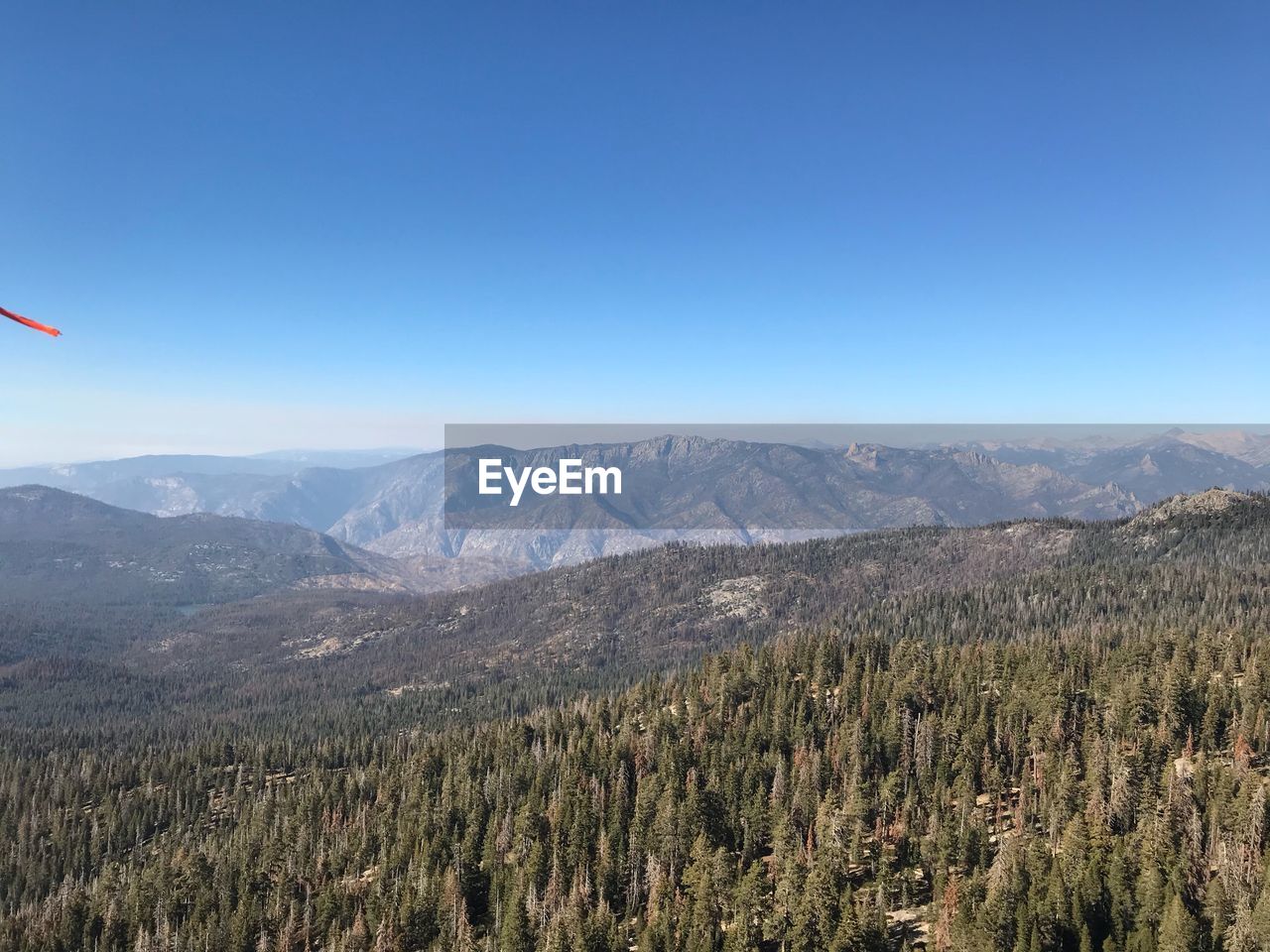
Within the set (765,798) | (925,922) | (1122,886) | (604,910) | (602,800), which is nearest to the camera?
(1122,886)

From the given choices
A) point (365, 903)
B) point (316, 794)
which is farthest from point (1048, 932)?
point (316, 794)

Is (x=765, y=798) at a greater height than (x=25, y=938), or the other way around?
(x=765, y=798)

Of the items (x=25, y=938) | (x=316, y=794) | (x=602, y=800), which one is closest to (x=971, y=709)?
(x=602, y=800)

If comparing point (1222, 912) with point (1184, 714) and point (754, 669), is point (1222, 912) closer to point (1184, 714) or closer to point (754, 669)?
point (1184, 714)

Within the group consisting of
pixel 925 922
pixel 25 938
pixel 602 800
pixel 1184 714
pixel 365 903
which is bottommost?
pixel 25 938

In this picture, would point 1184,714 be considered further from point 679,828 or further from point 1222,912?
point 679,828

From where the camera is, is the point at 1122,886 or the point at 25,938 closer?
the point at 1122,886

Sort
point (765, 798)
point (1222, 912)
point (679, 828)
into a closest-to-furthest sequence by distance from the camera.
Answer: point (1222, 912)
point (679, 828)
point (765, 798)
